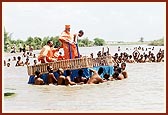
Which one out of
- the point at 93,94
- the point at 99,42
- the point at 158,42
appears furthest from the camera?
the point at 99,42

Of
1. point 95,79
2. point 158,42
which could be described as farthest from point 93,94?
point 158,42

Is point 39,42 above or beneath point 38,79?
above

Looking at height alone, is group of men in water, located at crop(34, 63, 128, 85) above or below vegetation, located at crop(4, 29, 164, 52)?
below

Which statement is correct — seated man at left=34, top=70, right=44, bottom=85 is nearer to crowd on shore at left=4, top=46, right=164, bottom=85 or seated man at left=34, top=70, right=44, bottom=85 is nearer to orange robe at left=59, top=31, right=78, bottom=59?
crowd on shore at left=4, top=46, right=164, bottom=85

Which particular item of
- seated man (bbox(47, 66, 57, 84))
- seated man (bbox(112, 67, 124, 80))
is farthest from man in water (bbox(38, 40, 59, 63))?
seated man (bbox(112, 67, 124, 80))

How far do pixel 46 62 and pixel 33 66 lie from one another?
6.6 inches

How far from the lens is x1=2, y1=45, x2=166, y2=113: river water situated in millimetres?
10781

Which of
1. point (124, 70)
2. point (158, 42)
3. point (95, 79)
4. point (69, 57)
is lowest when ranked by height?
point (95, 79)

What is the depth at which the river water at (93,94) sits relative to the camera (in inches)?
424

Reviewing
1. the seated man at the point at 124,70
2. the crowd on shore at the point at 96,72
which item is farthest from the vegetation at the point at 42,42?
the seated man at the point at 124,70

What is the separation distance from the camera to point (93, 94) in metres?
11.0

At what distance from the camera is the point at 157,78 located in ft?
36.1

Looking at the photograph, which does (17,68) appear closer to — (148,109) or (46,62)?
(46,62)

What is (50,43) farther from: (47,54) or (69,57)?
(69,57)
